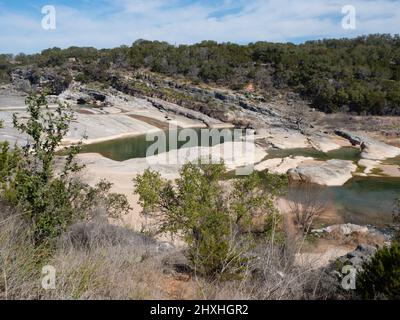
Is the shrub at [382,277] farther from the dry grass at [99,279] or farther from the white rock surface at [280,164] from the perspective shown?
the white rock surface at [280,164]

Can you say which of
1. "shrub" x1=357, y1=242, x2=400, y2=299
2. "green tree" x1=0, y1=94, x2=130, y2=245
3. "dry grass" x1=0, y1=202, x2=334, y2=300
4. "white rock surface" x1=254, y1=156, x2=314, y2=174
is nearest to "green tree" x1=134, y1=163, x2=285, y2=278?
"dry grass" x1=0, y1=202, x2=334, y2=300

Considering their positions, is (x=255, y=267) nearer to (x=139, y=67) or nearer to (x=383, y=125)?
(x=383, y=125)

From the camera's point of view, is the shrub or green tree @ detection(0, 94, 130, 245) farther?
green tree @ detection(0, 94, 130, 245)

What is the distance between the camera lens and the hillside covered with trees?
3182 inches

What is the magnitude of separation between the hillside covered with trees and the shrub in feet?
254

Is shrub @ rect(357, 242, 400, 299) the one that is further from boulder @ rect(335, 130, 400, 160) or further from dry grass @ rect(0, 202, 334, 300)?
boulder @ rect(335, 130, 400, 160)

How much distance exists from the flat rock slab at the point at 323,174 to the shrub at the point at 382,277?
98.1 feet

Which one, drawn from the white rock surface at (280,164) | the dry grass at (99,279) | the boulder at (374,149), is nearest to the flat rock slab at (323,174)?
the white rock surface at (280,164)

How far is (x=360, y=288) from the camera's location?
22.5 ft

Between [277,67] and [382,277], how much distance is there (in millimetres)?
97509

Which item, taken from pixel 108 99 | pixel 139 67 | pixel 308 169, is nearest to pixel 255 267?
pixel 308 169

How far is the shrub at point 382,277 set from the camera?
242 inches

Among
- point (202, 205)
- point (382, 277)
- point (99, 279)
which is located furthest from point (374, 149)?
point (99, 279)

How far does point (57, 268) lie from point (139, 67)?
342 ft
